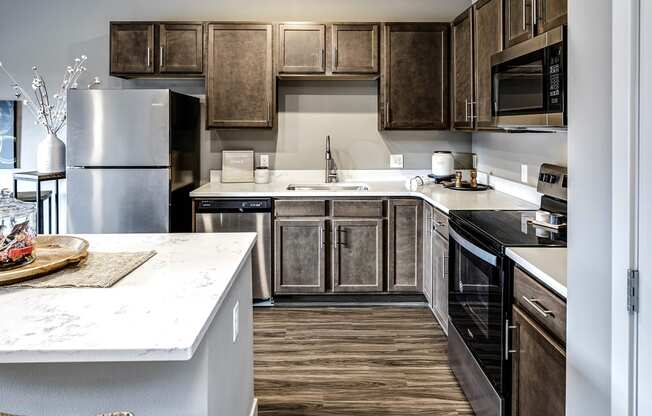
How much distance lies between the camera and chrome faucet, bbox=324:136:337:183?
4715mm

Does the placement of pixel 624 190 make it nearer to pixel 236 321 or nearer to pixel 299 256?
pixel 236 321

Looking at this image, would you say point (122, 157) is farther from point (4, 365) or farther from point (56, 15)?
point (4, 365)

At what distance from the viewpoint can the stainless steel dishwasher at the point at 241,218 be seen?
4.14 meters

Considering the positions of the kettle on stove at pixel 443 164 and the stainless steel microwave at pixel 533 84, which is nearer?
the stainless steel microwave at pixel 533 84

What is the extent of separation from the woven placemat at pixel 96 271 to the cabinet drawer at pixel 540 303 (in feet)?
4.24

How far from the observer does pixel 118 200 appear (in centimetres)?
394

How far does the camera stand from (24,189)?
15.6 ft

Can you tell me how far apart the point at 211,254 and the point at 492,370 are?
121 centimetres

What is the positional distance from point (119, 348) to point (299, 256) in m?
3.13

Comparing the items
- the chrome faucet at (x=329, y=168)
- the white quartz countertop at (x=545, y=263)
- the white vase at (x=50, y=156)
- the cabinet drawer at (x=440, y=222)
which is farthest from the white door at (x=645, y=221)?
the white vase at (x=50, y=156)

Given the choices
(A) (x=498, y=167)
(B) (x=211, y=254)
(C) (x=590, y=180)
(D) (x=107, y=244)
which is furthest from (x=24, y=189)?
(C) (x=590, y=180)

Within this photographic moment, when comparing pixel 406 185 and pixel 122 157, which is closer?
pixel 122 157

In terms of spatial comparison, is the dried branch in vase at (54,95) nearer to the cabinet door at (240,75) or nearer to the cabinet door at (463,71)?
the cabinet door at (240,75)

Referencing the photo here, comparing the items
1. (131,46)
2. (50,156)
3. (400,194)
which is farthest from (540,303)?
(131,46)
